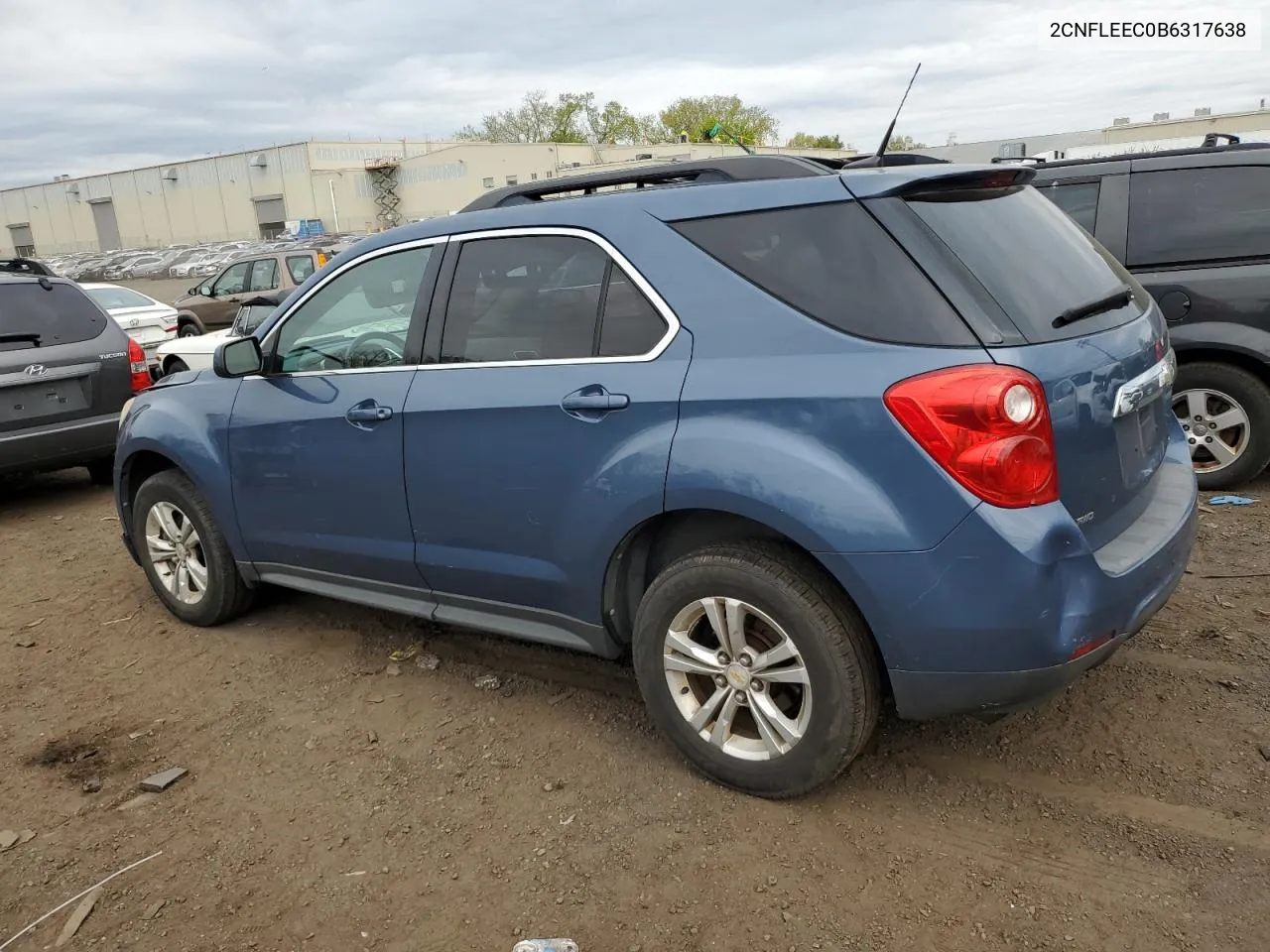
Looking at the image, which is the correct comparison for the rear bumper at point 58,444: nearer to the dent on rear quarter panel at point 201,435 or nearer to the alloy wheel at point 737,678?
the dent on rear quarter panel at point 201,435

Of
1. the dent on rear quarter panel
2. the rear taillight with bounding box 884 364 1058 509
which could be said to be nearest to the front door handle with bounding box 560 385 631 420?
the rear taillight with bounding box 884 364 1058 509

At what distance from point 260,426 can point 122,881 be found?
183 cm

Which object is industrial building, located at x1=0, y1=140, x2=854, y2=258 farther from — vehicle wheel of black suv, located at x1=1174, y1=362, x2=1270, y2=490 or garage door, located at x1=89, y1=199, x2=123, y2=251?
vehicle wheel of black suv, located at x1=1174, y1=362, x2=1270, y2=490

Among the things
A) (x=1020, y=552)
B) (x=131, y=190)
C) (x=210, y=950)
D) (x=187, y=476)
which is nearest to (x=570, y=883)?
(x=210, y=950)

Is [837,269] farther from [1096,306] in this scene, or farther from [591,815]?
[591,815]

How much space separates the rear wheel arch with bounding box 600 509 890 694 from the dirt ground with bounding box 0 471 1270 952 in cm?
49

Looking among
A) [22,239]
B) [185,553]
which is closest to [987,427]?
[185,553]

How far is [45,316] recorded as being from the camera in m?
6.95

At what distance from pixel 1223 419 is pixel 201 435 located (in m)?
5.39

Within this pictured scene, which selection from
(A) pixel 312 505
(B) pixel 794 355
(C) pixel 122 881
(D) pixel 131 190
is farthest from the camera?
(D) pixel 131 190

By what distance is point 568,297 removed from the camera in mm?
3170

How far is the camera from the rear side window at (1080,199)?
573cm

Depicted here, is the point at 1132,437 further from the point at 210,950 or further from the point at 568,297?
the point at 210,950

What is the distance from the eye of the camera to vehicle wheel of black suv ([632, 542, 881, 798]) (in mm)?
2695
